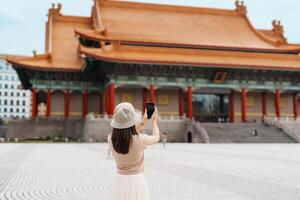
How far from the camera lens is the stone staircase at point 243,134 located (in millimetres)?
33719

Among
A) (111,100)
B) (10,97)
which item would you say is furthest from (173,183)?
(10,97)

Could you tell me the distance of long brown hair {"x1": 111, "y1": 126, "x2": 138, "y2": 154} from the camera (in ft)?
14.0

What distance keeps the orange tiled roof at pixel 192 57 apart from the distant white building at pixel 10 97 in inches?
2824

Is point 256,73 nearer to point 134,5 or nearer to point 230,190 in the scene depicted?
point 134,5

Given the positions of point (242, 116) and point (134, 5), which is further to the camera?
point (134, 5)

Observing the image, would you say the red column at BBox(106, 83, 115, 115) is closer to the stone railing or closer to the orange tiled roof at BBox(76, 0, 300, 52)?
the orange tiled roof at BBox(76, 0, 300, 52)

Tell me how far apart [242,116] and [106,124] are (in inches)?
533

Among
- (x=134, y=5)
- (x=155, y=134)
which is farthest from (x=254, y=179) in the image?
(x=134, y=5)

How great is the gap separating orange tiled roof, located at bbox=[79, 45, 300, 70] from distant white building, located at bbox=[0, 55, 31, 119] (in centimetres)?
7173

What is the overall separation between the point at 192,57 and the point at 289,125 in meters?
10.8

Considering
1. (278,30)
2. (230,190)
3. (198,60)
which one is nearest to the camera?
(230,190)

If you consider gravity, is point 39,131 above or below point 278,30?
below

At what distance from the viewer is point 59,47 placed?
45.5 m

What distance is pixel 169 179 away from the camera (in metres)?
10.3
